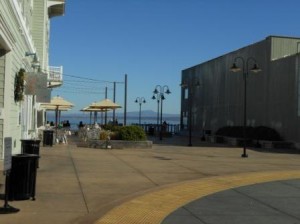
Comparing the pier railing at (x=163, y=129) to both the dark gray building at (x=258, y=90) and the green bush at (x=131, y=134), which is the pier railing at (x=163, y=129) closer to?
the dark gray building at (x=258, y=90)

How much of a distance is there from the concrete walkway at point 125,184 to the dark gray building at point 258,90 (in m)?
11.4

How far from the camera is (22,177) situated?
9828mm

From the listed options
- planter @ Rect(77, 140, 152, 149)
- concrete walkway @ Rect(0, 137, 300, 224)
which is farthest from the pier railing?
concrete walkway @ Rect(0, 137, 300, 224)

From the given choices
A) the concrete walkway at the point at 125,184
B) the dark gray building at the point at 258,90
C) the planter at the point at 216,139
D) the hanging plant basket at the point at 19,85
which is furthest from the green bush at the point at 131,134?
the planter at the point at 216,139

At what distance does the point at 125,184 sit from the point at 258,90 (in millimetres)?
25561

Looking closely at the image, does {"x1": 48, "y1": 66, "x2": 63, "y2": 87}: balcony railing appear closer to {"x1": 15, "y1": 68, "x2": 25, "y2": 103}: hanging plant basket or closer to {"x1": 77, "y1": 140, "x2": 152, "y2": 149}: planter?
{"x1": 77, "y1": 140, "x2": 152, "y2": 149}: planter

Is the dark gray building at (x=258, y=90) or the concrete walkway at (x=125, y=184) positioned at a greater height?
the dark gray building at (x=258, y=90)

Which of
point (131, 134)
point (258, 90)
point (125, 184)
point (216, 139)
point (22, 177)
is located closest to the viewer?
point (22, 177)

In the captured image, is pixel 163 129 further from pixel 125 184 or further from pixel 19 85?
pixel 125 184

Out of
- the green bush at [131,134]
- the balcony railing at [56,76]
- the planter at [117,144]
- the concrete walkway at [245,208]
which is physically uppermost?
the balcony railing at [56,76]

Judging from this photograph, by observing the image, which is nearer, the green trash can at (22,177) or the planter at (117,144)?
the green trash can at (22,177)

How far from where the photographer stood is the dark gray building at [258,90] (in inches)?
1278

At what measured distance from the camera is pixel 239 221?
896 cm

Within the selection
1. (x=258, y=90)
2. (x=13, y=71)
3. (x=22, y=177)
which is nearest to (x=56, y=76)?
(x=258, y=90)
